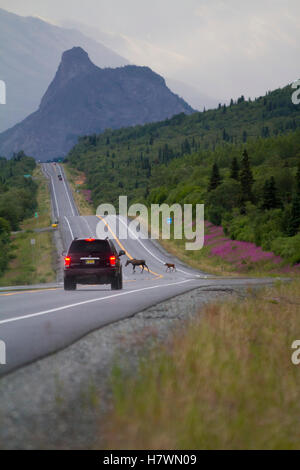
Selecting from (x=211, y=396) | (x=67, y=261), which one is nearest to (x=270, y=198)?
(x=67, y=261)

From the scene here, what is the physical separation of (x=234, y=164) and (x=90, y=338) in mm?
81233

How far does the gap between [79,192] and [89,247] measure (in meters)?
139

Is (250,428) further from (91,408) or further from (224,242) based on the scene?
(224,242)

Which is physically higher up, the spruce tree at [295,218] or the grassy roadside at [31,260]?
the spruce tree at [295,218]

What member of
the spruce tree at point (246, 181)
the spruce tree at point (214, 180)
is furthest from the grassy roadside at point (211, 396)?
the spruce tree at point (214, 180)

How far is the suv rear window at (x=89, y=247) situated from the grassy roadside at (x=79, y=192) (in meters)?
99.9

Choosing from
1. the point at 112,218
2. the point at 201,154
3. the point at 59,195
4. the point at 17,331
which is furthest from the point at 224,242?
the point at 201,154

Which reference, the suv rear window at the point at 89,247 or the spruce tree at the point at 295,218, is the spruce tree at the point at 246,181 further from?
the suv rear window at the point at 89,247

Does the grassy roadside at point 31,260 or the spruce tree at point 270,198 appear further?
the spruce tree at point 270,198

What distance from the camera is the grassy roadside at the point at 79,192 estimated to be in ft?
410

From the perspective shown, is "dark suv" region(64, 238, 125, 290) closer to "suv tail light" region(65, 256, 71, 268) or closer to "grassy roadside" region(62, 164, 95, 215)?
"suv tail light" region(65, 256, 71, 268)

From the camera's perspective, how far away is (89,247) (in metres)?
19.0

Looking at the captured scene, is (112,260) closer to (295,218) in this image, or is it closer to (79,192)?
(295,218)

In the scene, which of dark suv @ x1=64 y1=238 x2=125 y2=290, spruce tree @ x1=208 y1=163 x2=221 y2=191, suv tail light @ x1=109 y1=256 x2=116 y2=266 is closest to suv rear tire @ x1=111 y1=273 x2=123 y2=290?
dark suv @ x1=64 y1=238 x2=125 y2=290
